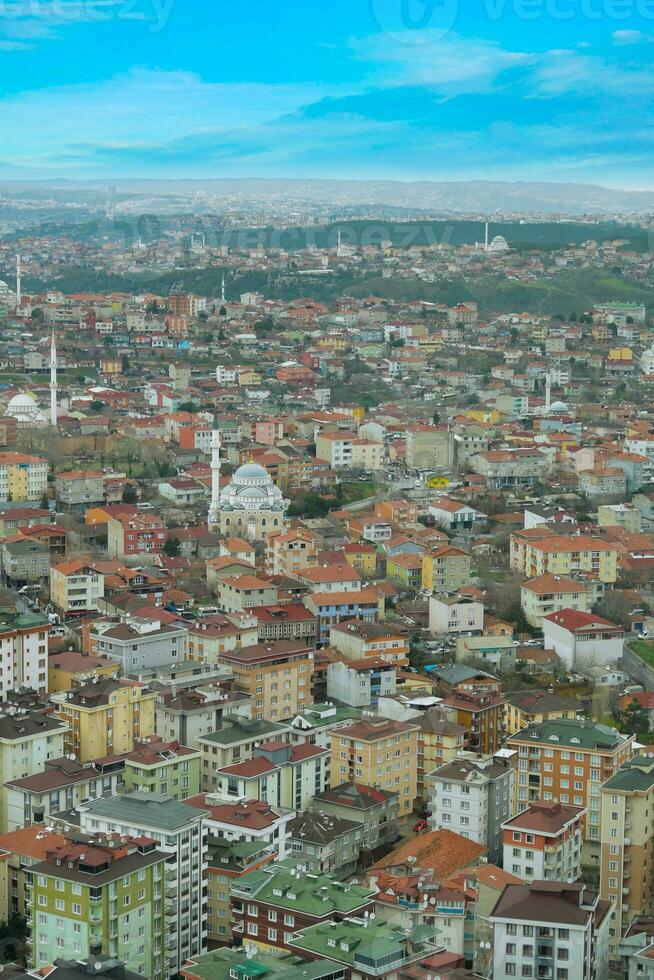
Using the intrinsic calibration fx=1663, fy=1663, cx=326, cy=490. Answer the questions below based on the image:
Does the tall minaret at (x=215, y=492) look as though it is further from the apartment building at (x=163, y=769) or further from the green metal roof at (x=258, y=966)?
the green metal roof at (x=258, y=966)

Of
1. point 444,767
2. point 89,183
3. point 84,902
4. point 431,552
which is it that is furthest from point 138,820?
point 89,183

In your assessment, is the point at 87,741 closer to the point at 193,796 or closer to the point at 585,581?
the point at 193,796

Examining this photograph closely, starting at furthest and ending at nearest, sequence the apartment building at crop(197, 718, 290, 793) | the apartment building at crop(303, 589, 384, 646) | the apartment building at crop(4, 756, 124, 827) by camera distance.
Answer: the apartment building at crop(303, 589, 384, 646) < the apartment building at crop(197, 718, 290, 793) < the apartment building at crop(4, 756, 124, 827)

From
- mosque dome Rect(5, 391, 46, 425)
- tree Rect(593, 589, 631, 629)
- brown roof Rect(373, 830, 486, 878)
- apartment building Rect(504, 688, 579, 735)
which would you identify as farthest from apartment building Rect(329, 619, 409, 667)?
mosque dome Rect(5, 391, 46, 425)

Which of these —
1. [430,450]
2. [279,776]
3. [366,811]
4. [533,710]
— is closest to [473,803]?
[366,811]

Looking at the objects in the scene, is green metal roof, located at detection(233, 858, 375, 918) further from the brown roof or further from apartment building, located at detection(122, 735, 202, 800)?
apartment building, located at detection(122, 735, 202, 800)

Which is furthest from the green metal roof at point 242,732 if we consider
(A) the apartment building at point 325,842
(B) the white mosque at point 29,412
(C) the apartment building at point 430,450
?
(B) the white mosque at point 29,412
